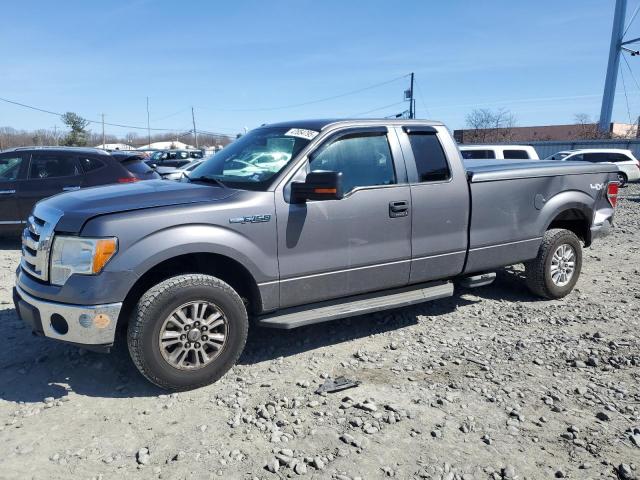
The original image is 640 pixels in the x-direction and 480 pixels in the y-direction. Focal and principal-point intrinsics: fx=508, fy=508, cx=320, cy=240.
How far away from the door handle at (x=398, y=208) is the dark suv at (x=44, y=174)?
232 inches

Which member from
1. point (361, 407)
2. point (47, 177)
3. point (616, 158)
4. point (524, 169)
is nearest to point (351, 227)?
point (361, 407)

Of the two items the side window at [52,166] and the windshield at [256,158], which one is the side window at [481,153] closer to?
the side window at [52,166]

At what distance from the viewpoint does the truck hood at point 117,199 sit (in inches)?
135

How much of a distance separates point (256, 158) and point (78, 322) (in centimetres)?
192

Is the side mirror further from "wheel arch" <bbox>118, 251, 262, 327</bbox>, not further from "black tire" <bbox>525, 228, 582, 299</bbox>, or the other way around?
"black tire" <bbox>525, 228, 582, 299</bbox>

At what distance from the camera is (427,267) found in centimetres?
469

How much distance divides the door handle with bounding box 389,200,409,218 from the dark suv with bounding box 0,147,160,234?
19.3 ft

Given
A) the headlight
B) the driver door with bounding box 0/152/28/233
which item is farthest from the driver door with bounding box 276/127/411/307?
the driver door with bounding box 0/152/28/233

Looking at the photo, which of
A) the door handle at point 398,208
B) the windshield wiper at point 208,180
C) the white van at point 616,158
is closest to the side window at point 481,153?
the white van at point 616,158

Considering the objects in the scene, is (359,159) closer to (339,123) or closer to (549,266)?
(339,123)

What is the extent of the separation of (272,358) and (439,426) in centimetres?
159

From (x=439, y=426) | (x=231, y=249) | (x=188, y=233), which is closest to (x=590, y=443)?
(x=439, y=426)

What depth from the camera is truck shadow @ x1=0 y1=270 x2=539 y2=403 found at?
3.75 metres

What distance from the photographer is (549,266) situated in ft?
18.4
